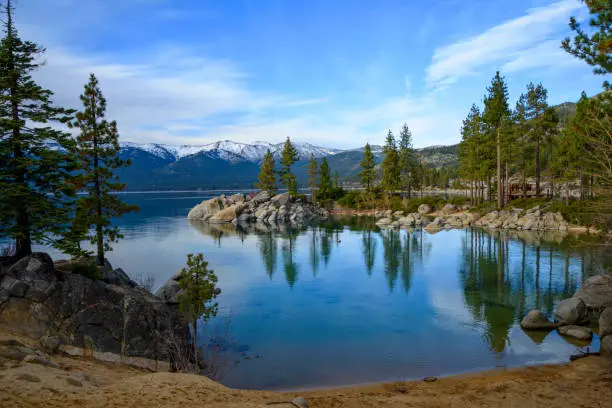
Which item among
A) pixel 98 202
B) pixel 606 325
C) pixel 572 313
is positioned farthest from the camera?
pixel 98 202

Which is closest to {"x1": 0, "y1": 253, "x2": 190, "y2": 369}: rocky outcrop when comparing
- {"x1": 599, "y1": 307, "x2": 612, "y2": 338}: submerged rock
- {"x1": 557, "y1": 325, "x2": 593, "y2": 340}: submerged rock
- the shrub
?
{"x1": 557, "y1": 325, "x2": 593, "y2": 340}: submerged rock

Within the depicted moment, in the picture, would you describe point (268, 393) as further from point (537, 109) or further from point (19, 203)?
point (537, 109)

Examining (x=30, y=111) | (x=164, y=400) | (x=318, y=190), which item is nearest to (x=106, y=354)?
(x=164, y=400)

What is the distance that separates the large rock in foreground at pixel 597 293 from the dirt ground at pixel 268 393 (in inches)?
271

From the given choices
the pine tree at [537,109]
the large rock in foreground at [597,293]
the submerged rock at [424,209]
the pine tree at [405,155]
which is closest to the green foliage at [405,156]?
the pine tree at [405,155]

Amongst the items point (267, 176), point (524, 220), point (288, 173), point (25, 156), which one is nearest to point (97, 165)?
point (25, 156)

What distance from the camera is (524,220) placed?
175 feet

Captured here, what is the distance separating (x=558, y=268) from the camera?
31.2 meters

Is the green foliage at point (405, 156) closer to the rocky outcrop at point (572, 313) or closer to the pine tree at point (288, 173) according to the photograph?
the pine tree at point (288, 173)

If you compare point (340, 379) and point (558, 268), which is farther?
point (558, 268)

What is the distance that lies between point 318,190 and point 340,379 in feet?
274

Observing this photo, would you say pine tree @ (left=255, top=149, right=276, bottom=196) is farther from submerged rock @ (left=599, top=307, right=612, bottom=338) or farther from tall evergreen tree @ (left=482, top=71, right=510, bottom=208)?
submerged rock @ (left=599, top=307, right=612, bottom=338)

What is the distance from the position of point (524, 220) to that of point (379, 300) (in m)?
36.9

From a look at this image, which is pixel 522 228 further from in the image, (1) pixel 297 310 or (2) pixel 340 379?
(2) pixel 340 379
